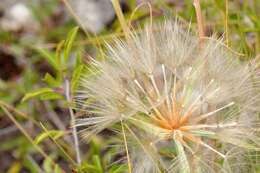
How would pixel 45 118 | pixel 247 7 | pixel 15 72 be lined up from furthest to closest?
pixel 15 72
pixel 45 118
pixel 247 7

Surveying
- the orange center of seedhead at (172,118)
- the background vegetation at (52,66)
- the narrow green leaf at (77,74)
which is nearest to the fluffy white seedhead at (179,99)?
the orange center of seedhead at (172,118)

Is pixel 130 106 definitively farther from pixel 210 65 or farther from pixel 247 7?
pixel 247 7

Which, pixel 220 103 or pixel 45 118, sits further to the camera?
pixel 45 118

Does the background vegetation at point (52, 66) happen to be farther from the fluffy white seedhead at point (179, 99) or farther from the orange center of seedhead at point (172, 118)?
the orange center of seedhead at point (172, 118)

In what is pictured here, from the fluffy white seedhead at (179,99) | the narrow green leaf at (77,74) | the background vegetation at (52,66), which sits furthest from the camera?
the background vegetation at (52,66)

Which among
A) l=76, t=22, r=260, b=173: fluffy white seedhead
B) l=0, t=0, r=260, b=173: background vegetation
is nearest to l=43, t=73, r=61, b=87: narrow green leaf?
l=0, t=0, r=260, b=173: background vegetation

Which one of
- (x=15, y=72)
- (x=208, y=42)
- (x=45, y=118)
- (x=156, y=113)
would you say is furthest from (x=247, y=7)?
(x=15, y=72)

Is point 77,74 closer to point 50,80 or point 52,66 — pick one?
point 50,80
